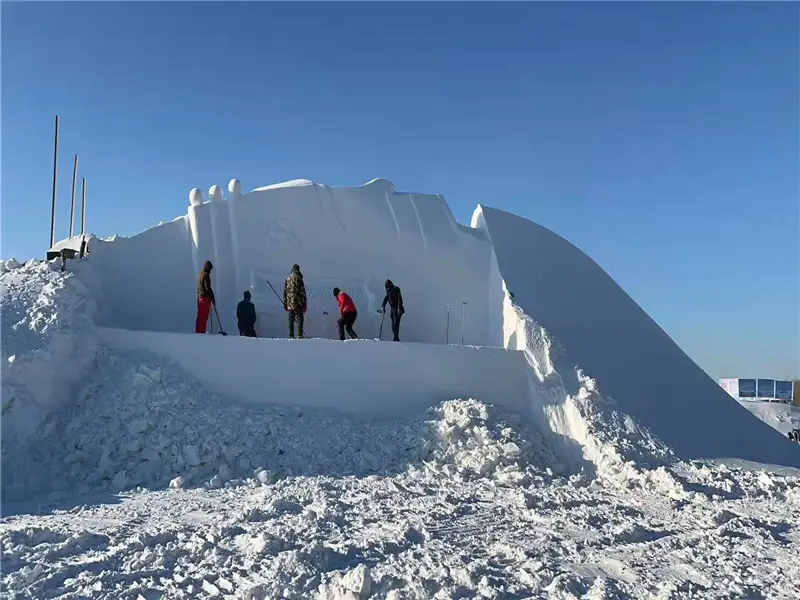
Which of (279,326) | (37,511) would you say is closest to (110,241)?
(279,326)

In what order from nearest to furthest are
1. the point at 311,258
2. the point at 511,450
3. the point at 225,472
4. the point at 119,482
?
the point at 119,482, the point at 225,472, the point at 511,450, the point at 311,258

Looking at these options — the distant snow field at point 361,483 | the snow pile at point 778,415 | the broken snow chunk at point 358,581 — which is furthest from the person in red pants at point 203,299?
the snow pile at point 778,415

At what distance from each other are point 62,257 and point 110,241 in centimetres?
89

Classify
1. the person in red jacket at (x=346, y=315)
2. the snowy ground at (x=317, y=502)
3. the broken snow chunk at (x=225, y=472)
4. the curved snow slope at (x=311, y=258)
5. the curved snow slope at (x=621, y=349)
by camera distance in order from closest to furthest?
the snowy ground at (x=317, y=502) < the broken snow chunk at (x=225, y=472) < the curved snow slope at (x=621, y=349) < the person in red jacket at (x=346, y=315) < the curved snow slope at (x=311, y=258)

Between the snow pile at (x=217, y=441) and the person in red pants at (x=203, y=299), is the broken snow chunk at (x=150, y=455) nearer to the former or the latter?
the snow pile at (x=217, y=441)

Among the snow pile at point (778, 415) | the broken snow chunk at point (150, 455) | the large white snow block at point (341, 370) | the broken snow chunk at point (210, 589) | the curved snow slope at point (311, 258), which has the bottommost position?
the snow pile at point (778, 415)

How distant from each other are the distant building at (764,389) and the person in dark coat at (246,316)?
2218 centimetres

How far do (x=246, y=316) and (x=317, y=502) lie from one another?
4.15 m

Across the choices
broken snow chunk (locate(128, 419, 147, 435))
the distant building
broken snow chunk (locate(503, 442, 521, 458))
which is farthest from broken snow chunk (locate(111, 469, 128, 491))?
the distant building

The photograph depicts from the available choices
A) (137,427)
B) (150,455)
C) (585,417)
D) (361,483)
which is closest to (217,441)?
(150,455)

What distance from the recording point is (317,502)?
5934mm

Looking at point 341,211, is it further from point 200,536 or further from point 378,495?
point 200,536

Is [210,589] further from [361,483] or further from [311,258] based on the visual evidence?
[311,258]

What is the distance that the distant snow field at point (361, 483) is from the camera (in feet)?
14.1
